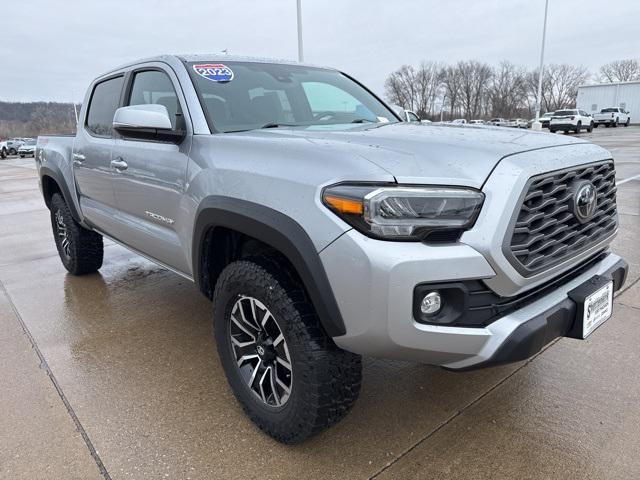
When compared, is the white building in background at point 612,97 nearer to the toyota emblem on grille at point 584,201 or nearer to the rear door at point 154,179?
the toyota emblem on grille at point 584,201

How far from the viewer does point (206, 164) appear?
97.7 inches

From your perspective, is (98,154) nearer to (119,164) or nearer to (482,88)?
(119,164)

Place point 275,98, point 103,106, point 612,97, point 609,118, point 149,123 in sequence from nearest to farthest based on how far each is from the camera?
point 149,123
point 275,98
point 103,106
point 609,118
point 612,97

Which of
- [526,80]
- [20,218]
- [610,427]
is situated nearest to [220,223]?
[610,427]

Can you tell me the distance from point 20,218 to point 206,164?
7642mm

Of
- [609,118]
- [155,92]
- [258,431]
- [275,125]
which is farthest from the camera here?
[609,118]

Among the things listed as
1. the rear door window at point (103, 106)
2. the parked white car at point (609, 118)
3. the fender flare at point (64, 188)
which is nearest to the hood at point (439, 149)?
the rear door window at point (103, 106)

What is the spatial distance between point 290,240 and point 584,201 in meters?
1.26

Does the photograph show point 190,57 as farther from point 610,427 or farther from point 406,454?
point 610,427

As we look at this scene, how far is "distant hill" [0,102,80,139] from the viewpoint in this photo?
286 ft

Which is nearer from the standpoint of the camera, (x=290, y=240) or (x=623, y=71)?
(x=290, y=240)

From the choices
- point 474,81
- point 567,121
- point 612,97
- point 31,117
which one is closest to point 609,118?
point 567,121

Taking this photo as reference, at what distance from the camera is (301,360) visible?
200 cm

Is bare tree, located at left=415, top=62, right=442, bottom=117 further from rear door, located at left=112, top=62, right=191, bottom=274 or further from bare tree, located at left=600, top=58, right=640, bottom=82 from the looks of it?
rear door, located at left=112, top=62, right=191, bottom=274
